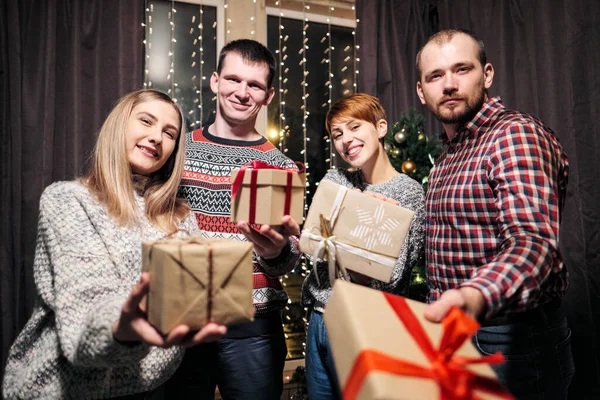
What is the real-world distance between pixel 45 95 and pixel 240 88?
4.99 feet

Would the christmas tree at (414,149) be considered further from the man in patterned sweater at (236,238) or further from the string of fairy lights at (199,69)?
the string of fairy lights at (199,69)

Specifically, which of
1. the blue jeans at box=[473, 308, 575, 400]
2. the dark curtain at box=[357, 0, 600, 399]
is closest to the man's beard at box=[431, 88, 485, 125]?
the blue jeans at box=[473, 308, 575, 400]

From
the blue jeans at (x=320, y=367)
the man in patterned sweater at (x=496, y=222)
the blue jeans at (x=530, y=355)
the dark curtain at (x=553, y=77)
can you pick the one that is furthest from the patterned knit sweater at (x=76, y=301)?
the dark curtain at (x=553, y=77)

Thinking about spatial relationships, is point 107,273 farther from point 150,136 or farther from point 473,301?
point 473,301

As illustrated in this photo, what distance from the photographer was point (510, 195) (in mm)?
1162

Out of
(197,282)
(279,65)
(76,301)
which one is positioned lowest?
(76,301)

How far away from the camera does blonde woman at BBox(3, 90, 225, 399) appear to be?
0.95 meters

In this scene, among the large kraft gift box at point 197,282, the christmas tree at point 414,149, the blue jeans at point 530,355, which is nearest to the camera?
the large kraft gift box at point 197,282

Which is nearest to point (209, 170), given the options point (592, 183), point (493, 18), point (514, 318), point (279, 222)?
point (279, 222)

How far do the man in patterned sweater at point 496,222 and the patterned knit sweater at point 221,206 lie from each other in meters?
0.59

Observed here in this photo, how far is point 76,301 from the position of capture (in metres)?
1.07

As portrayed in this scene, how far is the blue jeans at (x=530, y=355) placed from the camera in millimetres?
1283

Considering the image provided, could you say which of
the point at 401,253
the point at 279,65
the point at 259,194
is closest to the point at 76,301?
the point at 259,194

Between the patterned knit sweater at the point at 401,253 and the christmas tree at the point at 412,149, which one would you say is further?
the christmas tree at the point at 412,149
